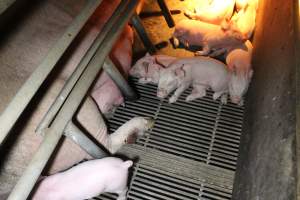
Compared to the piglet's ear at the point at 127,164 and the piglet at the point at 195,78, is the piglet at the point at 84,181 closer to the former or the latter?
the piglet's ear at the point at 127,164

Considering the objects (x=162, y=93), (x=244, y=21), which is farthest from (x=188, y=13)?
(x=162, y=93)

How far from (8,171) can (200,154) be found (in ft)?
4.11

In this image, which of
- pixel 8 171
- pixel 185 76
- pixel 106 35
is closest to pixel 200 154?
pixel 185 76

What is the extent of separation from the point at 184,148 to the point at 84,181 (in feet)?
2.69

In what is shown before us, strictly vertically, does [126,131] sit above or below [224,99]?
below

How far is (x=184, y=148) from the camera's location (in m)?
2.40

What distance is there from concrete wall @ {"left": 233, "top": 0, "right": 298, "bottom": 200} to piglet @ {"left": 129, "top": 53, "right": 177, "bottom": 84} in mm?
768

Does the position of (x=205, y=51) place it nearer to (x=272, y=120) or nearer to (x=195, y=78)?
(x=195, y=78)

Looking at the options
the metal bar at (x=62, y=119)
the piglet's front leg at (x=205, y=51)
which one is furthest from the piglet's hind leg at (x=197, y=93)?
the metal bar at (x=62, y=119)

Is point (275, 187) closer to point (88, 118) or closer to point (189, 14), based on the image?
point (88, 118)

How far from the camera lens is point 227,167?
229cm

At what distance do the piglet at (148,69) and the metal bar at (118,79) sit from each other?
0.72 ft

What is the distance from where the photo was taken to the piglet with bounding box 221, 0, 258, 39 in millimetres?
3097

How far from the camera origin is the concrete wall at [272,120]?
4.34 ft
